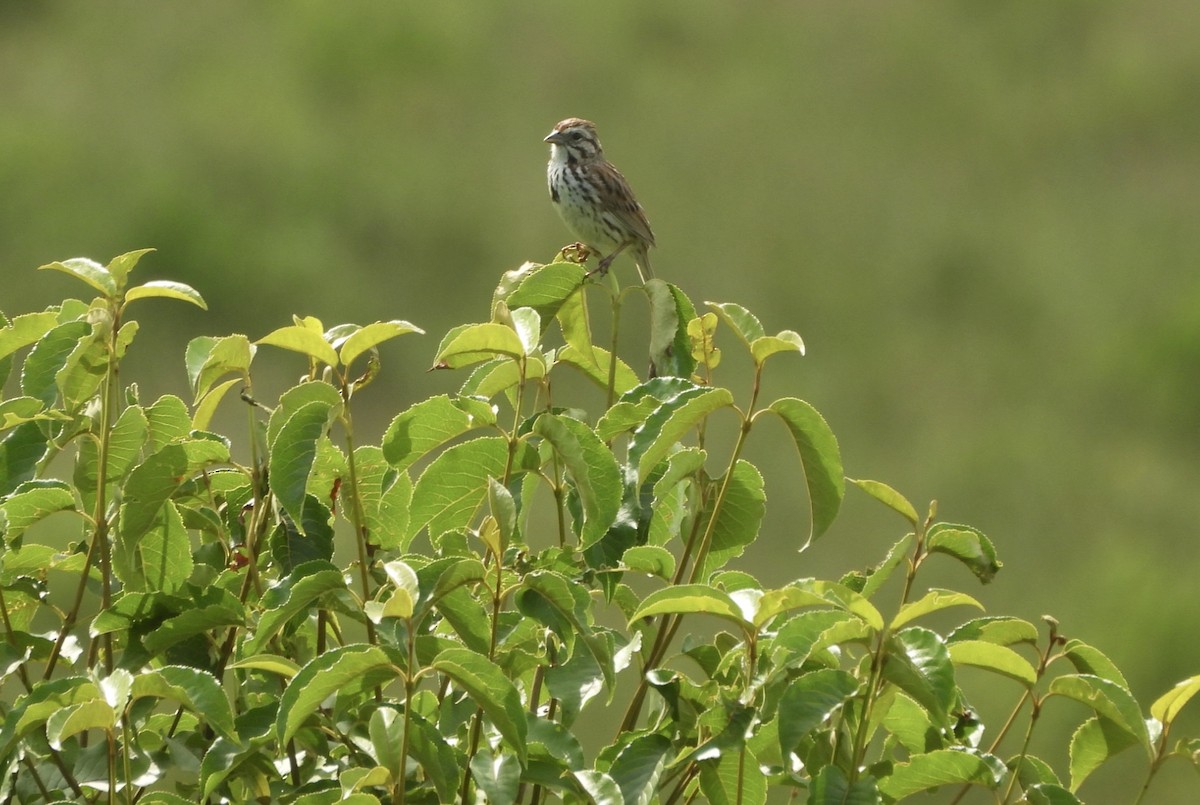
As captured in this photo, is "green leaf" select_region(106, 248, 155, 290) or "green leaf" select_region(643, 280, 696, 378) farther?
"green leaf" select_region(643, 280, 696, 378)

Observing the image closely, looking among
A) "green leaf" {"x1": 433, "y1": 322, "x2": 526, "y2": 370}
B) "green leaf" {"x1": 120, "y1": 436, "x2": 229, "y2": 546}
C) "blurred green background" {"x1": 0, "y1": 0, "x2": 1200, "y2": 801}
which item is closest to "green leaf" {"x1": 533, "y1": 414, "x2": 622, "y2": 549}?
"green leaf" {"x1": 433, "y1": 322, "x2": 526, "y2": 370}

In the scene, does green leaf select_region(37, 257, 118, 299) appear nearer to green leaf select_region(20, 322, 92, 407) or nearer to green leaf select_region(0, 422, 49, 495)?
green leaf select_region(20, 322, 92, 407)

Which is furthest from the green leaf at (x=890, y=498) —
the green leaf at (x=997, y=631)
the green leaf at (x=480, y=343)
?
the green leaf at (x=480, y=343)

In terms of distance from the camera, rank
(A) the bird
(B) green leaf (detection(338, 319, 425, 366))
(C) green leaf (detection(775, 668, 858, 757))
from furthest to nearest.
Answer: (A) the bird
(B) green leaf (detection(338, 319, 425, 366))
(C) green leaf (detection(775, 668, 858, 757))

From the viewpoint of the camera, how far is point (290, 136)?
67.1 ft

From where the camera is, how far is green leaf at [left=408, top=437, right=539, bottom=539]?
7.36 feet

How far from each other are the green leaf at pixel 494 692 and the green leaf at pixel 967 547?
0.58 meters

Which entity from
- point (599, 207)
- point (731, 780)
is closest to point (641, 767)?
point (731, 780)

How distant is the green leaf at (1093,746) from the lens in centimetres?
216

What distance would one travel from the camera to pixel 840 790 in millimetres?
1977

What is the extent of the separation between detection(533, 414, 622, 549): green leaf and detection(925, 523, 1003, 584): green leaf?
0.40 m

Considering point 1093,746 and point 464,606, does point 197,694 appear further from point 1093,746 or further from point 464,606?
point 1093,746

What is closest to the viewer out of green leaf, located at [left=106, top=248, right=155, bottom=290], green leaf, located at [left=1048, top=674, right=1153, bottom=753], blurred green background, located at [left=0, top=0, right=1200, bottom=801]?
green leaf, located at [left=1048, top=674, right=1153, bottom=753]

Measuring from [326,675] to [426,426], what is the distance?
0.50 m
